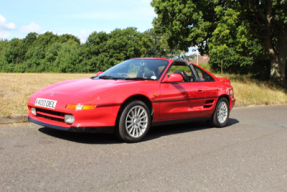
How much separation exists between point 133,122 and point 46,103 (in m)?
1.53

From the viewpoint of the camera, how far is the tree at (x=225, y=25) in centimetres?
1809

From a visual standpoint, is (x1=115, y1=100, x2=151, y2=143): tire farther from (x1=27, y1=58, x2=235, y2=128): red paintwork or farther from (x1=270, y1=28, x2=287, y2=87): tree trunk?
(x1=270, y1=28, x2=287, y2=87): tree trunk

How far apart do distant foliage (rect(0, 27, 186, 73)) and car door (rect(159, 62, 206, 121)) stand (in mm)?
60721

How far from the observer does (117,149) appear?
15.9 feet

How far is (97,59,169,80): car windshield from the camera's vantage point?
6.00 metres

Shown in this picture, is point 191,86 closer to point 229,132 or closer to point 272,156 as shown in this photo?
point 229,132

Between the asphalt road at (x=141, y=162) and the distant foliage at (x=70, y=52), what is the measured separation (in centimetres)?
6208

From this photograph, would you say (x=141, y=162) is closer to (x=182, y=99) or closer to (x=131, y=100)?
(x=131, y=100)

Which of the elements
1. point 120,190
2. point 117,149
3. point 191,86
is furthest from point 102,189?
point 191,86

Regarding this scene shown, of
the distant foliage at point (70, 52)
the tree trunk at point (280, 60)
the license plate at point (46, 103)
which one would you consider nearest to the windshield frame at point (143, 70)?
the license plate at point (46, 103)

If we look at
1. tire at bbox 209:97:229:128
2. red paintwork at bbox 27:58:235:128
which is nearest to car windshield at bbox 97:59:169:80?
red paintwork at bbox 27:58:235:128

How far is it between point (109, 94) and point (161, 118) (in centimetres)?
135

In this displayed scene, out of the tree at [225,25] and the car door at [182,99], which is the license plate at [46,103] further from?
the tree at [225,25]

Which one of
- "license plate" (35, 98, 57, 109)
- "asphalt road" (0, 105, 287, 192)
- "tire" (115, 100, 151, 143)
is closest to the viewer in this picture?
"asphalt road" (0, 105, 287, 192)
